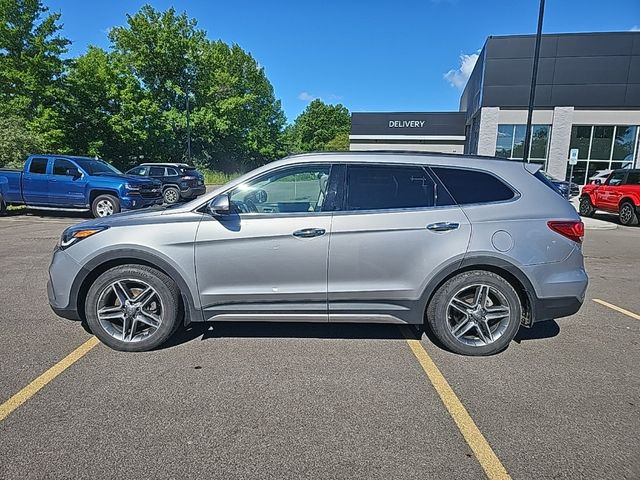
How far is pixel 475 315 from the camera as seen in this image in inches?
146

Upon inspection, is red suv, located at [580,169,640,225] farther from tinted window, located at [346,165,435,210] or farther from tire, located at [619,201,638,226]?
tinted window, located at [346,165,435,210]

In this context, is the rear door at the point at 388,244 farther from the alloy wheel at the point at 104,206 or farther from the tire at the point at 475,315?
the alloy wheel at the point at 104,206

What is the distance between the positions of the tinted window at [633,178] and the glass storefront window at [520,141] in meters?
9.99

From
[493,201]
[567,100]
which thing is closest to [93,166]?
[493,201]

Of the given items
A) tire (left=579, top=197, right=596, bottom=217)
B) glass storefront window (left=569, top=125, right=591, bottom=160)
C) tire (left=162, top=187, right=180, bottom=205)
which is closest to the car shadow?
tire (left=579, top=197, right=596, bottom=217)

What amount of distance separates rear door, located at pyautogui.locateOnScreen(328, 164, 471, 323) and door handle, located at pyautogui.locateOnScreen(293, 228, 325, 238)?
114 mm

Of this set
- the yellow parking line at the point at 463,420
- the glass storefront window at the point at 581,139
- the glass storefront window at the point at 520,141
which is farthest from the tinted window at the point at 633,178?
the yellow parking line at the point at 463,420

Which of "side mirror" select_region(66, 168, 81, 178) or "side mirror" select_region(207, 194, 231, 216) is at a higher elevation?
"side mirror" select_region(66, 168, 81, 178)

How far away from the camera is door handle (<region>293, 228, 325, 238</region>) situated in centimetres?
351

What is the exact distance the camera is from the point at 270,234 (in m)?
3.53

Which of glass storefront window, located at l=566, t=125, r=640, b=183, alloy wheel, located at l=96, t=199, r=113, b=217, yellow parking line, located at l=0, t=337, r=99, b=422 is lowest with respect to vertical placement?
yellow parking line, located at l=0, t=337, r=99, b=422

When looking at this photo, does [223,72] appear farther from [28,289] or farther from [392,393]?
[392,393]

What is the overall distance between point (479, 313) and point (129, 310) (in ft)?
10.3

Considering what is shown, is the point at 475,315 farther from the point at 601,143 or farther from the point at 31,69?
the point at 31,69
